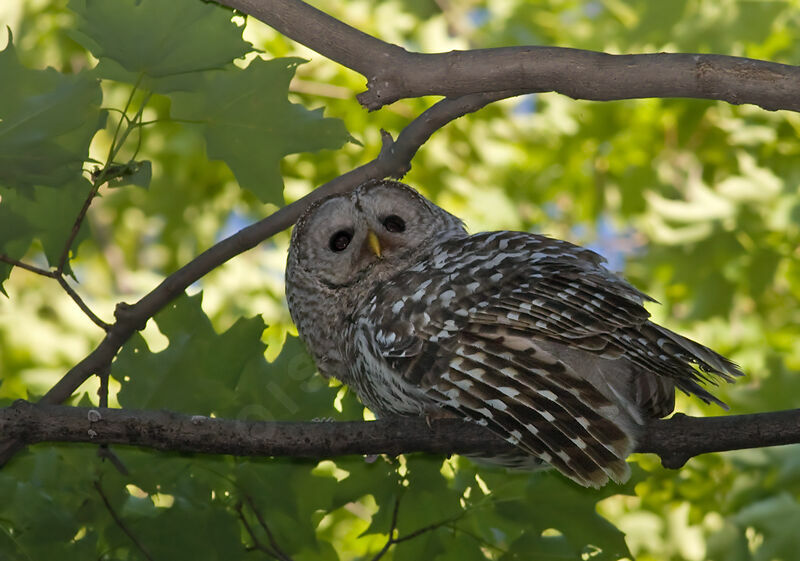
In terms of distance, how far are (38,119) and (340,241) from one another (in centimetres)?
142

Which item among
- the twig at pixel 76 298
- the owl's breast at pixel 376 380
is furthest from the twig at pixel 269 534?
the twig at pixel 76 298

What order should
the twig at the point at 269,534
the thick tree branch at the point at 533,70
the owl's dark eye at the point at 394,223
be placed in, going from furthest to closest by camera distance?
the owl's dark eye at the point at 394,223
the twig at the point at 269,534
the thick tree branch at the point at 533,70

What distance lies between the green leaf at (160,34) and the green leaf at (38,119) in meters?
0.13

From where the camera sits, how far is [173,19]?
105 inches

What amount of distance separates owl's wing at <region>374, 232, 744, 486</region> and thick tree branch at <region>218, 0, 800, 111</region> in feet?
2.43

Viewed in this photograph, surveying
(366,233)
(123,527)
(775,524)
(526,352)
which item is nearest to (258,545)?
(123,527)

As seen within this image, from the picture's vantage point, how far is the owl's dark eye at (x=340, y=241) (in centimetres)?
377

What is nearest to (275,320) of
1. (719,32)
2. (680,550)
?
(680,550)

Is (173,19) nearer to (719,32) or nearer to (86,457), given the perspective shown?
(86,457)

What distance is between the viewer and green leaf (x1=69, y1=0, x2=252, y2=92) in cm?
263

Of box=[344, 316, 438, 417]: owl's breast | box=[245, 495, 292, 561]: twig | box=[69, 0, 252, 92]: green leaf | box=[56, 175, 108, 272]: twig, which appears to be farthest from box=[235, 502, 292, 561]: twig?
box=[69, 0, 252, 92]: green leaf

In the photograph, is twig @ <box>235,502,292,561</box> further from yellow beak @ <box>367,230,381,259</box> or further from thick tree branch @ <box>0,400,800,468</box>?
yellow beak @ <box>367,230,381,259</box>

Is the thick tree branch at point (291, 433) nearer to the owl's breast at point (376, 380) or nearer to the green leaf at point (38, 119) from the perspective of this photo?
the owl's breast at point (376, 380)

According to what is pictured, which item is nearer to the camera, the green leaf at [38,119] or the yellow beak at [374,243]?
the green leaf at [38,119]
